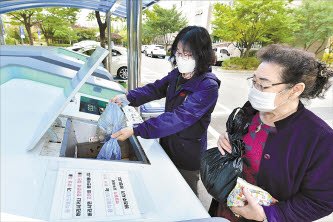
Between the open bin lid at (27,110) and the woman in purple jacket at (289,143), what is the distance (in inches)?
34.5

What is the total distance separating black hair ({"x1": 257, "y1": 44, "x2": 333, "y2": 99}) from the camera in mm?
1215

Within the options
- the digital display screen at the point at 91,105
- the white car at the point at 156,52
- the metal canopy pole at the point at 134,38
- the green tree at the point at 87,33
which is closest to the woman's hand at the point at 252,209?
the digital display screen at the point at 91,105

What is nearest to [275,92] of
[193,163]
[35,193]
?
[193,163]

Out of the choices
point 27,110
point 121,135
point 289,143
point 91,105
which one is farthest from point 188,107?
point 91,105

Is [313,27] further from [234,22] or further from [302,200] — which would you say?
[302,200]

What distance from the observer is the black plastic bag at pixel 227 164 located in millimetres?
1243

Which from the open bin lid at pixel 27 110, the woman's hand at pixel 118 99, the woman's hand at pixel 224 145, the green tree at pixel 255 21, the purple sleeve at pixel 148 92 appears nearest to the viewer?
the open bin lid at pixel 27 110

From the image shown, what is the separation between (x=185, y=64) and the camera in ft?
5.80

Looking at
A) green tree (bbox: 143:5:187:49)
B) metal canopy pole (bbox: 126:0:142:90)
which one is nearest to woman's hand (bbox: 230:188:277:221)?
metal canopy pole (bbox: 126:0:142:90)

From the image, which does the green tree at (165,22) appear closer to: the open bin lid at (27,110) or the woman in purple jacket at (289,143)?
the open bin lid at (27,110)

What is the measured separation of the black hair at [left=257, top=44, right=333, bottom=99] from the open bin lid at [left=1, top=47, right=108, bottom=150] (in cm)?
93

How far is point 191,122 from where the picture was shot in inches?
63.2

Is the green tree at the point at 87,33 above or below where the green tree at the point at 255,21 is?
below

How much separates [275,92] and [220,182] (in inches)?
Answer: 21.2
